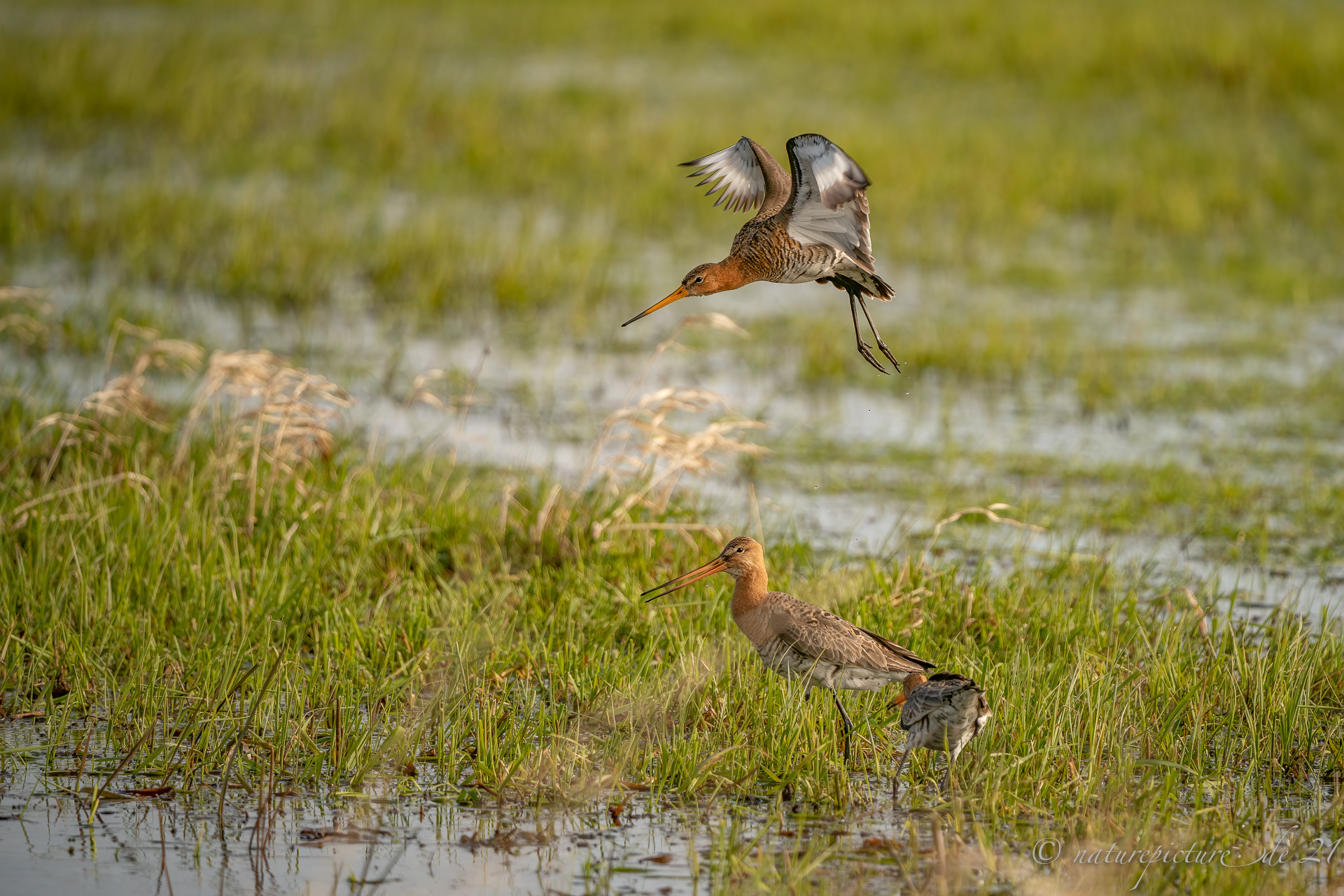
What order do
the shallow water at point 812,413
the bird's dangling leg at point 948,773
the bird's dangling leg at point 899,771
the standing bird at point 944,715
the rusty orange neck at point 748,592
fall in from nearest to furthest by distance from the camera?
the standing bird at point 944,715, the bird's dangling leg at point 948,773, the bird's dangling leg at point 899,771, the rusty orange neck at point 748,592, the shallow water at point 812,413

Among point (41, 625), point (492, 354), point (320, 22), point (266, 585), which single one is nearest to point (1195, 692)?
point (266, 585)

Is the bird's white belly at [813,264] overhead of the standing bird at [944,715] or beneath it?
overhead

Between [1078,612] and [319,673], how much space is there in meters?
2.80

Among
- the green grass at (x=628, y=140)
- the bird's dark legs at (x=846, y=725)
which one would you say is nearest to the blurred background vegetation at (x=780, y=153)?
the green grass at (x=628, y=140)

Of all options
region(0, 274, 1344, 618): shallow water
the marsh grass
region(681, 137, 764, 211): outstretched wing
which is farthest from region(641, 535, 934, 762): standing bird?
region(0, 274, 1344, 618): shallow water

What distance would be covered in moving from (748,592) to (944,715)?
37.7 inches

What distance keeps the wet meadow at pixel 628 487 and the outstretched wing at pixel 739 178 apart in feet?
5.54

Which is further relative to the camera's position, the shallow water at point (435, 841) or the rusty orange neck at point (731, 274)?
the shallow water at point (435, 841)

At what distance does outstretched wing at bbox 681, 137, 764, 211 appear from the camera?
4043mm

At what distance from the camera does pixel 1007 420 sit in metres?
9.23

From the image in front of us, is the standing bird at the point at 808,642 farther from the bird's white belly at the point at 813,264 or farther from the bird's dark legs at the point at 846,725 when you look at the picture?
the bird's white belly at the point at 813,264

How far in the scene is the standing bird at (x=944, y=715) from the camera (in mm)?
4305

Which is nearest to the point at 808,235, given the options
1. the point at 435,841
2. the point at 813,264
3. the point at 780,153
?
the point at 813,264

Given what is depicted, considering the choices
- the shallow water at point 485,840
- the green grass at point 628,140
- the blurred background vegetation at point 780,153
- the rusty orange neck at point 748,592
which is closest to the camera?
the shallow water at point 485,840
